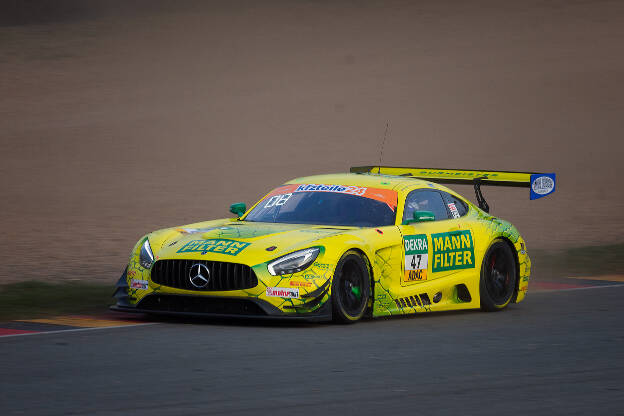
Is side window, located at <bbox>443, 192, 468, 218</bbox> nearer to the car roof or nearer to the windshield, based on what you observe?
the car roof

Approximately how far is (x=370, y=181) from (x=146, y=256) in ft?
7.91

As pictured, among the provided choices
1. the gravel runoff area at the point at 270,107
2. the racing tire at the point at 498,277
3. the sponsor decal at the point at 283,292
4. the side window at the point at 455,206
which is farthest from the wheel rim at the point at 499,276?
the gravel runoff area at the point at 270,107

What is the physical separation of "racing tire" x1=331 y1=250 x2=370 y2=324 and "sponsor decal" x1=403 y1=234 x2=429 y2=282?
0.57 meters

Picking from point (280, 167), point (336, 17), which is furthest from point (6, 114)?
point (336, 17)

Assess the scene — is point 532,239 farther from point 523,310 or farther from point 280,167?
point 280,167

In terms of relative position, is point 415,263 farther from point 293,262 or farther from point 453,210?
point 293,262

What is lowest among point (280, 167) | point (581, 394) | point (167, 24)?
point (581, 394)

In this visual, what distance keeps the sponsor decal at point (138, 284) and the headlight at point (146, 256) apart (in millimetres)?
132

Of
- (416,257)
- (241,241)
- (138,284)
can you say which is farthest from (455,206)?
(138,284)

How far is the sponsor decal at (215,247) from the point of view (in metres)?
10.2

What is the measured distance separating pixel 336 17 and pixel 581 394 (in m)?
41.5

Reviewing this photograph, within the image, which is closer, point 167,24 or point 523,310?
point 523,310

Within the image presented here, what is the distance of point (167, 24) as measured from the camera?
1859 inches

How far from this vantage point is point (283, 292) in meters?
10.0
